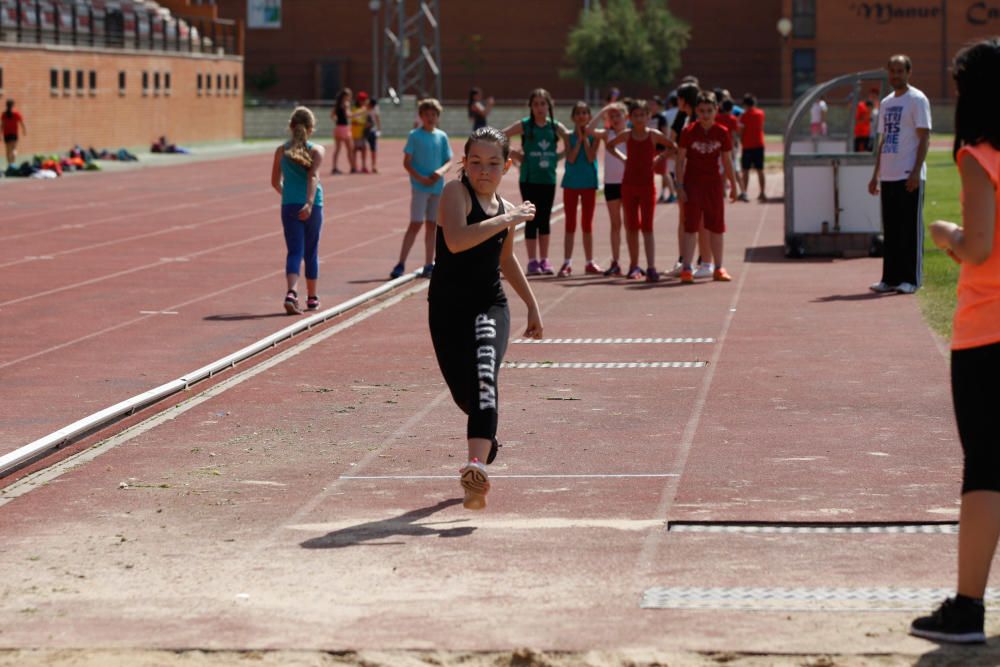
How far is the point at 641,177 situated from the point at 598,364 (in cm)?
596

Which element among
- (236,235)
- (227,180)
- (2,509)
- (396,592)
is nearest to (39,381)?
(2,509)

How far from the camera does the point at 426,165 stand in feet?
57.5

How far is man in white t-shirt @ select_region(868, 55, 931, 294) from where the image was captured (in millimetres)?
15492

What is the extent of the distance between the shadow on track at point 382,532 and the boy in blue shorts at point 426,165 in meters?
10.2

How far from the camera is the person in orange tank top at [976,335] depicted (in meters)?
5.41

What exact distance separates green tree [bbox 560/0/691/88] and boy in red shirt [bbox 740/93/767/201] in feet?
177

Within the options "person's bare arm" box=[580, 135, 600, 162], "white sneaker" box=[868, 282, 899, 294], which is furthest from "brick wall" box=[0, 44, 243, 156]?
"white sneaker" box=[868, 282, 899, 294]

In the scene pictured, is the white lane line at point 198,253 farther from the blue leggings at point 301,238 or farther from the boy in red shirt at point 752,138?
the boy in red shirt at point 752,138

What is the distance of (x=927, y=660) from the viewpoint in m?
5.23

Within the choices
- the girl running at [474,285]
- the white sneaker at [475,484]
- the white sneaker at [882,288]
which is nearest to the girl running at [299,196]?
the white sneaker at [882,288]

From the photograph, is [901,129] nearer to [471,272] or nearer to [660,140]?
[660,140]

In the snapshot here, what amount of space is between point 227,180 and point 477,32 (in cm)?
5703

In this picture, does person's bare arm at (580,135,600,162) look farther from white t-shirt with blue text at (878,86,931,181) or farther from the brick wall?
the brick wall

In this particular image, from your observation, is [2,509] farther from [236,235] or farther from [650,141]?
[236,235]
